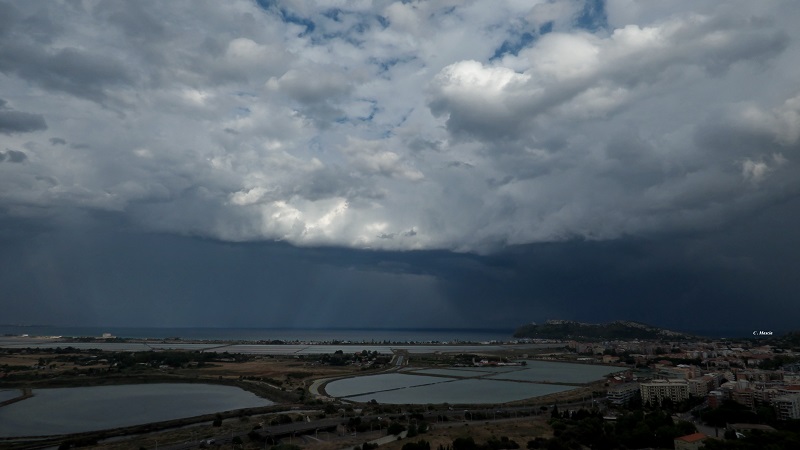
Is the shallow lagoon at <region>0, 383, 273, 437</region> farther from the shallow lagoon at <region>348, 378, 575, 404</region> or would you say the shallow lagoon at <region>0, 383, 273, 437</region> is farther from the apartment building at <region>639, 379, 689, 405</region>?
the apartment building at <region>639, 379, 689, 405</region>

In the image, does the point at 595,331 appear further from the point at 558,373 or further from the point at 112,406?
the point at 112,406

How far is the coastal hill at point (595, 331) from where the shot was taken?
101312 millimetres

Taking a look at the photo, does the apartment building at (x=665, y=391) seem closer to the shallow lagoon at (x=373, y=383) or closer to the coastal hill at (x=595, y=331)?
the shallow lagoon at (x=373, y=383)

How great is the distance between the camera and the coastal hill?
332 feet

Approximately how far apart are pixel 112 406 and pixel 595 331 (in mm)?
99512

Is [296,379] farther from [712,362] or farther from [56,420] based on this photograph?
[712,362]

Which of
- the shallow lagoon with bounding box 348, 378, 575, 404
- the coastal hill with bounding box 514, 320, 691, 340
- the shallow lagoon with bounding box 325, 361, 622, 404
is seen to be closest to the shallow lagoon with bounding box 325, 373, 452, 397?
the shallow lagoon with bounding box 325, 361, 622, 404

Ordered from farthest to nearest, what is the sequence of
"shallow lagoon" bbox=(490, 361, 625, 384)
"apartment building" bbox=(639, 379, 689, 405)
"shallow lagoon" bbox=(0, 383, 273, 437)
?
1. "shallow lagoon" bbox=(490, 361, 625, 384)
2. "apartment building" bbox=(639, 379, 689, 405)
3. "shallow lagoon" bbox=(0, 383, 273, 437)

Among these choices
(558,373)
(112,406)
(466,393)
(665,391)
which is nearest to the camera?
(112,406)

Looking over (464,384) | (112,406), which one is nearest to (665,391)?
(464,384)

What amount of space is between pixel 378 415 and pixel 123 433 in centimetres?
1004

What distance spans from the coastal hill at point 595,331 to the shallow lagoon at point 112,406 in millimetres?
86937

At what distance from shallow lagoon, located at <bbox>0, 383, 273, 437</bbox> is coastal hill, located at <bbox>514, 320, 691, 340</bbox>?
86937mm

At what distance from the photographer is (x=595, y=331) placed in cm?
10812
